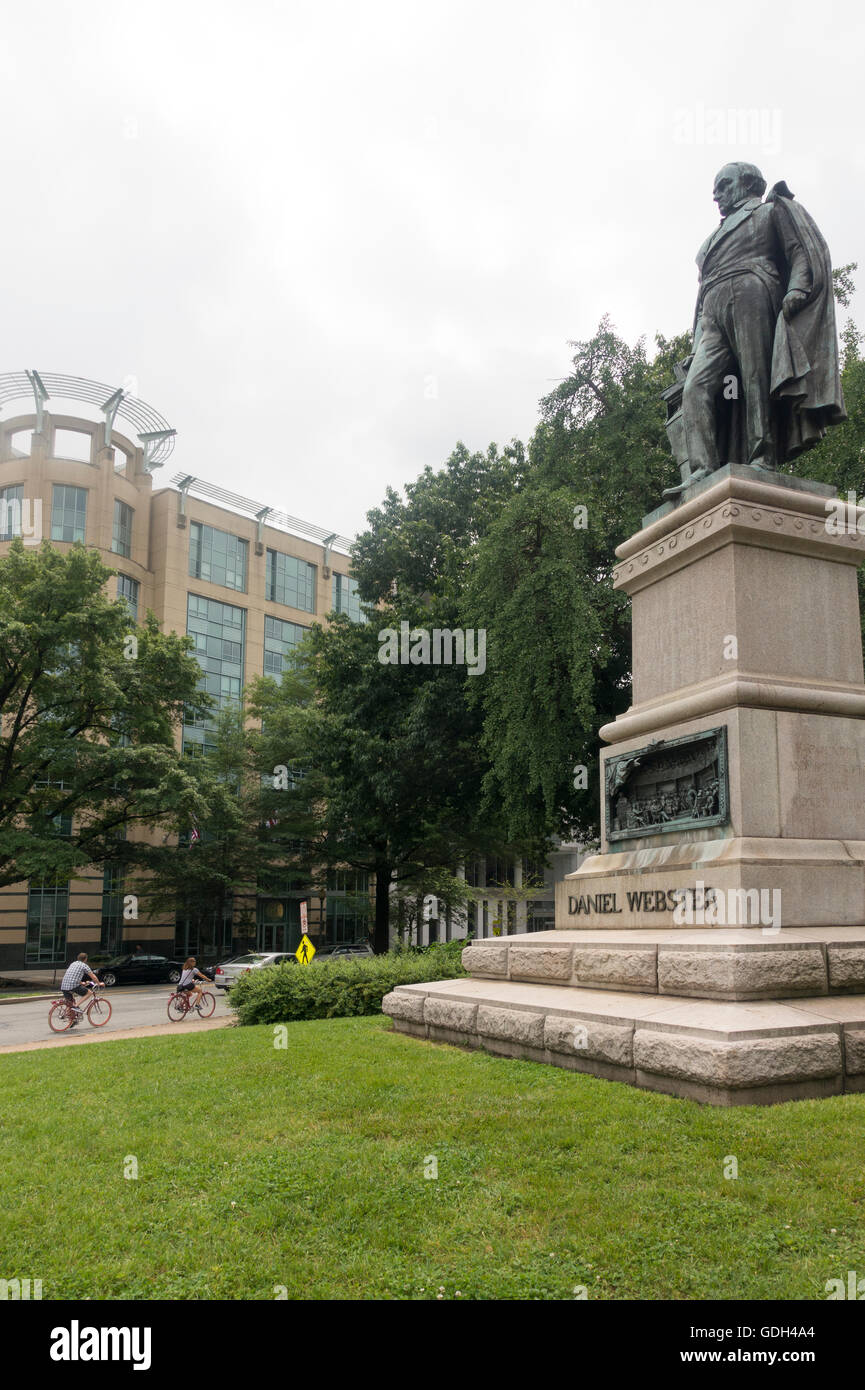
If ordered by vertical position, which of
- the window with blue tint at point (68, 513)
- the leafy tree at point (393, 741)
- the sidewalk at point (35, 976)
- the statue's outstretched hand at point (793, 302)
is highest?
the window with blue tint at point (68, 513)

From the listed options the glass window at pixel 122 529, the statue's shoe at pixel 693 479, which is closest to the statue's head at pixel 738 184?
the statue's shoe at pixel 693 479

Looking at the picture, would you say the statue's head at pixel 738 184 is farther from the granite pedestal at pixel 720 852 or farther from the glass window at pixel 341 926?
the glass window at pixel 341 926

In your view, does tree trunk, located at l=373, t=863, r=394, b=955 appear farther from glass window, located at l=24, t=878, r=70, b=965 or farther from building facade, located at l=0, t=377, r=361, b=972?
glass window, located at l=24, t=878, r=70, b=965

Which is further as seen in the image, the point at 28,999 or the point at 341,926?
the point at 341,926

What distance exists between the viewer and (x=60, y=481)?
171ft

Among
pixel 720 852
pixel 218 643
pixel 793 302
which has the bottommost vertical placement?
pixel 720 852

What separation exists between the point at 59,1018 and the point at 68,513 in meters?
36.9

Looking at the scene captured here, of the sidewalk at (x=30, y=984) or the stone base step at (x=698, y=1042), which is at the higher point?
the stone base step at (x=698, y=1042)

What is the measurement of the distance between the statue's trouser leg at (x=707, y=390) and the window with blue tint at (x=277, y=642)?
52.6 metres

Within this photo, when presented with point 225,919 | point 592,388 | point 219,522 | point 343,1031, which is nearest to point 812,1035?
point 343,1031

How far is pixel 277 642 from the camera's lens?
6309 centimetres

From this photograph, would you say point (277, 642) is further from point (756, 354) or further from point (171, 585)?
point (756, 354)

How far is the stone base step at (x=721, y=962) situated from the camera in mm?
6594

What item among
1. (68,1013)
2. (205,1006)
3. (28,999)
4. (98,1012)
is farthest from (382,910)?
(68,1013)
